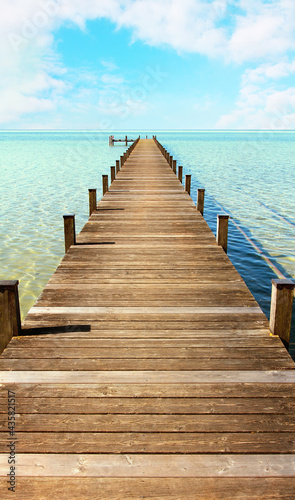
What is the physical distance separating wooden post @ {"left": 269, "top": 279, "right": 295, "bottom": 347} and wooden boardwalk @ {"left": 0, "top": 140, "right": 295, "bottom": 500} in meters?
0.14

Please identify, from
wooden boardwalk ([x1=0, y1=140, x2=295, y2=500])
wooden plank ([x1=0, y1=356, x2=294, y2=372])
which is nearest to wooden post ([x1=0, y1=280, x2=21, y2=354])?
wooden boardwalk ([x1=0, y1=140, x2=295, y2=500])

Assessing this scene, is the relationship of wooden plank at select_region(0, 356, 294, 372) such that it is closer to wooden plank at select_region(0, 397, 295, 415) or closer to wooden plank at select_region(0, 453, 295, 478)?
wooden plank at select_region(0, 397, 295, 415)

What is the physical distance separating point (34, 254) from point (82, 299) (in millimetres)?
7184

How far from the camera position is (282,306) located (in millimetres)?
4492

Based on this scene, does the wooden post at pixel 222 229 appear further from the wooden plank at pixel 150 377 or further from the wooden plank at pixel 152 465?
the wooden plank at pixel 152 465

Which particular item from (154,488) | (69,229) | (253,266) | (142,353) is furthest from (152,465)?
(253,266)

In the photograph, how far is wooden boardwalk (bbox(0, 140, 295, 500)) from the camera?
9.09 feet

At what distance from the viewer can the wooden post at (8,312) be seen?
4277mm

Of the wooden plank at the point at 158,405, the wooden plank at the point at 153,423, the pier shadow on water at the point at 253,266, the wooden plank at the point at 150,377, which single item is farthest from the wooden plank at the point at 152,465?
the pier shadow on water at the point at 253,266

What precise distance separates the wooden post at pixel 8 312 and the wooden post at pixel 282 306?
9.34ft

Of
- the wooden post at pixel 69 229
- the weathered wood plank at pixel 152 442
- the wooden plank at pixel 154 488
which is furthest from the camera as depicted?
the wooden post at pixel 69 229

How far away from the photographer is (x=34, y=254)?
12219 mm

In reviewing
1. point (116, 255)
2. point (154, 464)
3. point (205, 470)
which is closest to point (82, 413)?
point (154, 464)

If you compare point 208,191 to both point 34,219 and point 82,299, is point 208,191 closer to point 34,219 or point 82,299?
point 34,219
